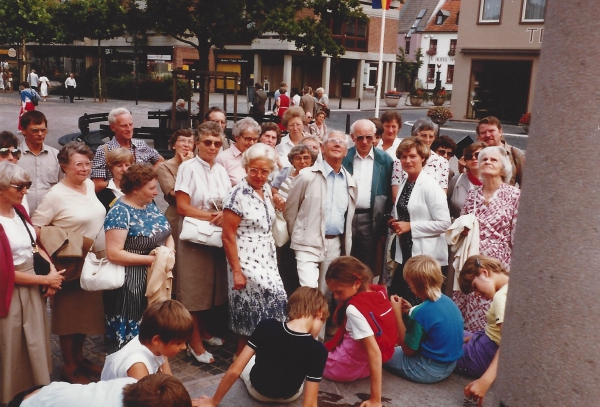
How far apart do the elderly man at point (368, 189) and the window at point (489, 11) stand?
27.1 m

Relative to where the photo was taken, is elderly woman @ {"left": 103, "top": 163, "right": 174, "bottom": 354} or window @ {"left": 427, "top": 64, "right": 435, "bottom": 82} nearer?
Result: elderly woman @ {"left": 103, "top": 163, "right": 174, "bottom": 354}

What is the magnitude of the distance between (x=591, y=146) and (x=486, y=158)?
318cm

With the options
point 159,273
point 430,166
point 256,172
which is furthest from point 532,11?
point 159,273

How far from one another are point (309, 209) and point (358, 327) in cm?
142

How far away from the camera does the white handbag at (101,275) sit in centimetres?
381

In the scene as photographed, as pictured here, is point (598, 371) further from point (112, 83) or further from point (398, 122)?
point (112, 83)

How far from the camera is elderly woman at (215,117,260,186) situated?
538cm

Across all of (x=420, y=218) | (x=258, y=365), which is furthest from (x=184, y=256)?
(x=420, y=218)

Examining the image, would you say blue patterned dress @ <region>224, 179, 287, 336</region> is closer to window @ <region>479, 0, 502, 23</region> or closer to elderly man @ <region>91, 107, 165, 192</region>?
elderly man @ <region>91, 107, 165, 192</region>

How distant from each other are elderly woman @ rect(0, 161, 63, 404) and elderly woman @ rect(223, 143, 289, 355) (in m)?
1.24

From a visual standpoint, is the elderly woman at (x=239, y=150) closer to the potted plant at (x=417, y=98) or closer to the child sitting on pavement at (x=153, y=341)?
the child sitting on pavement at (x=153, y=341)

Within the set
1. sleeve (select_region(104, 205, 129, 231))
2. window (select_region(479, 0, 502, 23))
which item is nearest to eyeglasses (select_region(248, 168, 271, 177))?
sleeve (select_region(104, 205, 129, 231))

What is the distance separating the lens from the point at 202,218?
15.1ft

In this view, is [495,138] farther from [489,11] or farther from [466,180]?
[489,11]
